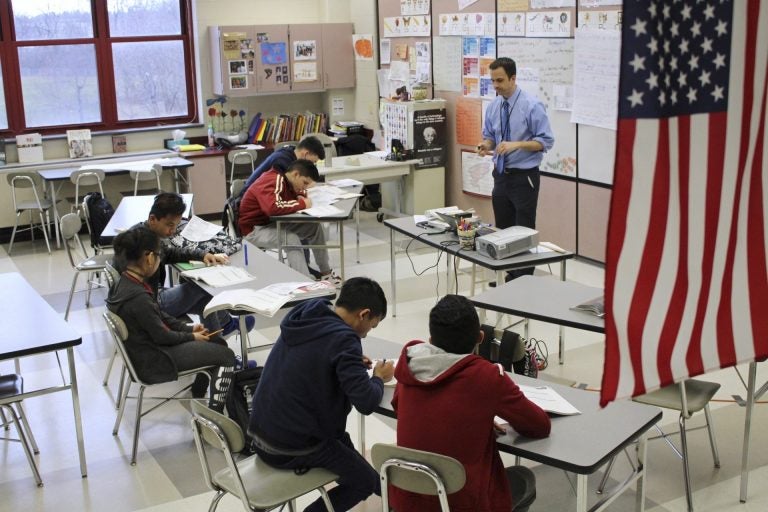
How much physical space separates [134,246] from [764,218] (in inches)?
125

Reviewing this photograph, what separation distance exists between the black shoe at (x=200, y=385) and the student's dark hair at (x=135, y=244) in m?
0.96

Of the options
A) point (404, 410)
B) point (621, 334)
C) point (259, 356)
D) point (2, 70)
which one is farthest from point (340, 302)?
point (2, 70)

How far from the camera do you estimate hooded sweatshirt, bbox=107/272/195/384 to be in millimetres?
4324

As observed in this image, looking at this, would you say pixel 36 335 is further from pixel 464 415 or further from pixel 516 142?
pixel 516 142

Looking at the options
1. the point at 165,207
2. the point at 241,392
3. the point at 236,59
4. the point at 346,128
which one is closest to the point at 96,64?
the point at 236,59

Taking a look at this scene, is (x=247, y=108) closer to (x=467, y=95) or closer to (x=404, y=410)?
(x=467, y=95)

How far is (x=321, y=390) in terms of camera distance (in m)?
3.21

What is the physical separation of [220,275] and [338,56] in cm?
594

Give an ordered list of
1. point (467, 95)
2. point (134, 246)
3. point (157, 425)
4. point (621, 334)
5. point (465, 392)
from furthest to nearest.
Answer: point (467, 95)
point (157, 425)
point (134, 246)
point (465, 392)
point (621, 334)

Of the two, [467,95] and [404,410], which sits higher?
[467,95]

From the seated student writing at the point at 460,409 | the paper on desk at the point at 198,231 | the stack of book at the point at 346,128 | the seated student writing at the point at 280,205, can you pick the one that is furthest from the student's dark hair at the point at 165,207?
the stack of book at the point at 346,128

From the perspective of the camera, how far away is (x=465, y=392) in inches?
113

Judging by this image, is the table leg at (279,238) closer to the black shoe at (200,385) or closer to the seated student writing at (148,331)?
the black shoe at (200,385)

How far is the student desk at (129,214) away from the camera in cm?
625
